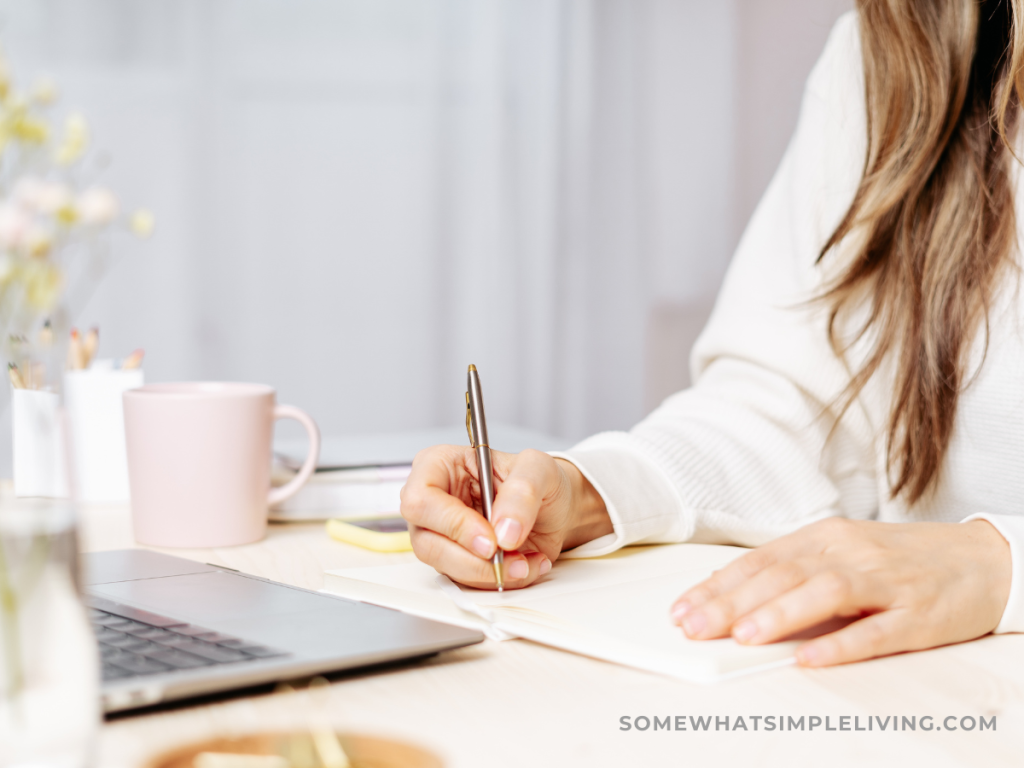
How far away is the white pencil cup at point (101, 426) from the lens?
92 centimetres

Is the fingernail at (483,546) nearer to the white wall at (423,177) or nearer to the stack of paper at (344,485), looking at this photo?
the stack of paper at (344,485)

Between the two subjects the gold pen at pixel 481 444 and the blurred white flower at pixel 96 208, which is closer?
the blurred white flower at pixel 96 208

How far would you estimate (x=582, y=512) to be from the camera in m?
0.76

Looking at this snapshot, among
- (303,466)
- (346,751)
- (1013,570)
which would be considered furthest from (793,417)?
(346,751)

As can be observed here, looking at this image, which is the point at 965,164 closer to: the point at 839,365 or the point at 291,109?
the point at 839,365

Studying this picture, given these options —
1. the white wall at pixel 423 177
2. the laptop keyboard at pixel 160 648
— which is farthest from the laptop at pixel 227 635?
the white wall at pixel 423 177

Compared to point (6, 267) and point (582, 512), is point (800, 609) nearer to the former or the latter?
point (582, 512)

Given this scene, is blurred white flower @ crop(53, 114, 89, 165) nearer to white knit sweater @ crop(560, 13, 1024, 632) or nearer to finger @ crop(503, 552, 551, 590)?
finger @ crop(503, 552, 551, 590)

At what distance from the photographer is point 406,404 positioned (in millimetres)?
2365

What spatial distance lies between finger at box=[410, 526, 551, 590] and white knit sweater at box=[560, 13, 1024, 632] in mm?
106

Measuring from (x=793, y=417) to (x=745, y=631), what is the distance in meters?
0.47

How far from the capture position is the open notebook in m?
0.51

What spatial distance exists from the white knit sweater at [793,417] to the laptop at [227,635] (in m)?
0.26

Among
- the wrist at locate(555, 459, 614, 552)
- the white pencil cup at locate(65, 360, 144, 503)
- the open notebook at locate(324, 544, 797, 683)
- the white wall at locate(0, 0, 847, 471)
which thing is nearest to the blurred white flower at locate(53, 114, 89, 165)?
the open notebook at locate(324, 544, 797, 683)
